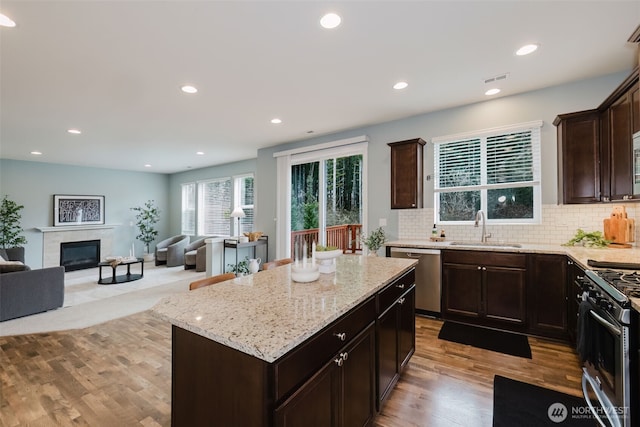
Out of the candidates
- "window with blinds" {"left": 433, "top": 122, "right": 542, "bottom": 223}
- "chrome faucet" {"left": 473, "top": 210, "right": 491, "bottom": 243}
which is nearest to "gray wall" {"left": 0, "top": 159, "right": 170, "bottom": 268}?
"window with blinds" {"left": 433, "top": 122, "right": 542, "bottom": 223}

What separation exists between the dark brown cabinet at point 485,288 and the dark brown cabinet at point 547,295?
7cm

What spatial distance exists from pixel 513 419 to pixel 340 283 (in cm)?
148

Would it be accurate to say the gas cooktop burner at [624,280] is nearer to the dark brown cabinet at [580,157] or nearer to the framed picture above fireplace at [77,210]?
the dark brown cabinet at [580,157]

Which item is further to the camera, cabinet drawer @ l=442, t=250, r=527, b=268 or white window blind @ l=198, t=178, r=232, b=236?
white window blind @ l=198, t=178, r=232, b=236

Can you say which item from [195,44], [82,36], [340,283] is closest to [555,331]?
[340,283]

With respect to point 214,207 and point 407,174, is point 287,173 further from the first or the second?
point 214,207

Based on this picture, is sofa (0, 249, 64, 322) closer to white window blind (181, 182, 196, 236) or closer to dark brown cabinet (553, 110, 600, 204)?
white window blind (181, 182, 196, 236)

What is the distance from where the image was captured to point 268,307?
1.36 metres

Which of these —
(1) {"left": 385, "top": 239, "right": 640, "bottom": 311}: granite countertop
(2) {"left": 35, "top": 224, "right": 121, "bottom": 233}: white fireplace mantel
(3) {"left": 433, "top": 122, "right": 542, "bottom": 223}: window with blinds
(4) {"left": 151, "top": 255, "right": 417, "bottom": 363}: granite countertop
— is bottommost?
(4) {"left": 151, "top": 255, "right": 417, "bottom": 363}: granite countertop

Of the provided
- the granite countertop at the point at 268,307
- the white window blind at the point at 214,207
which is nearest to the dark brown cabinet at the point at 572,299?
the granite countertop at the point at 268,307

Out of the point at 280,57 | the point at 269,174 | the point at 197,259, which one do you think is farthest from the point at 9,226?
the point at 280,57

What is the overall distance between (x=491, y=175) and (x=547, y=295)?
5.35ft

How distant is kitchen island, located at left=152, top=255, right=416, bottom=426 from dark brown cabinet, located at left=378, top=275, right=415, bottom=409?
2cm

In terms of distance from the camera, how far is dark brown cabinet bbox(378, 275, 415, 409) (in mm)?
1831
